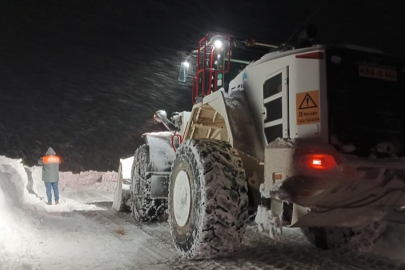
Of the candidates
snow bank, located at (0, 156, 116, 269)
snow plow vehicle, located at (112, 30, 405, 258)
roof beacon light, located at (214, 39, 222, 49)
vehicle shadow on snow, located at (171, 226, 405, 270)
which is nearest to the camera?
snow plow vehicle, located at (112, 30, 405, 258)

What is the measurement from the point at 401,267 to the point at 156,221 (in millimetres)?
4164

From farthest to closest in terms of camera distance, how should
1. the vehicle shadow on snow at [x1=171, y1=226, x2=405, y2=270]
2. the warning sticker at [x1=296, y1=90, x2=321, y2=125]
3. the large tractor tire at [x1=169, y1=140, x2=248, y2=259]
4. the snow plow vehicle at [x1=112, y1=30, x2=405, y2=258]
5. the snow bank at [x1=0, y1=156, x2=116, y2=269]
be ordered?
the snow bank at [x1=0, y1=156, x2=116, y2=269]
the vehicle shadow on snow at [x1=171, y1=226, x2=405, y2=270]
the large tractor tire at [x1=169, y1=140, x2=248, y2=259]
the warning sticker at [x1=296, y1=90, x2=321, y2=125]
the snow plow vehicle at [x1=112, y1=30, x2=405, y2=258]

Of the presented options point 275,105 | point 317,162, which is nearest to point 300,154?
point 317,162

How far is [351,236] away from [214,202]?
2.27m

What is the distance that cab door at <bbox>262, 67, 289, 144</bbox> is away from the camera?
419cm

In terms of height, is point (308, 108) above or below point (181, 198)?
above

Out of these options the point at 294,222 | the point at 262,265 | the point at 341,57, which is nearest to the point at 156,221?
the point at 262,265

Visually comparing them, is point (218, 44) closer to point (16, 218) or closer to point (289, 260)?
point (289, 260)

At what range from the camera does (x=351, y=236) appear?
17.3 feet

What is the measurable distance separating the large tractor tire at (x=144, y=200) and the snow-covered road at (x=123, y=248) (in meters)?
0.18

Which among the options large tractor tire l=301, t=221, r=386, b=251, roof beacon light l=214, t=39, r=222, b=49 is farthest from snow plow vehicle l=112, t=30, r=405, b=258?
roof beacon light l=214, t=39, r=222, b=49

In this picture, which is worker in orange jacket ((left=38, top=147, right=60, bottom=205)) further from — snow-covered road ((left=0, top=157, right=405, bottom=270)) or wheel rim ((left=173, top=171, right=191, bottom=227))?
wheel rim ((left=173, top=171, right=191, bottom=227))

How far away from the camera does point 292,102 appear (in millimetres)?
4070

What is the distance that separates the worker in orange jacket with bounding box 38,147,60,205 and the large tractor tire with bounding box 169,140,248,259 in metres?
7.39
